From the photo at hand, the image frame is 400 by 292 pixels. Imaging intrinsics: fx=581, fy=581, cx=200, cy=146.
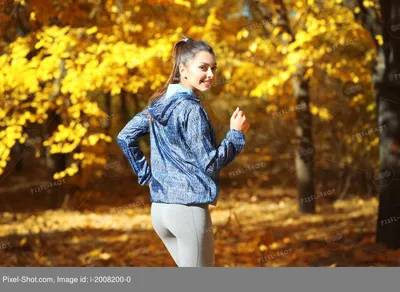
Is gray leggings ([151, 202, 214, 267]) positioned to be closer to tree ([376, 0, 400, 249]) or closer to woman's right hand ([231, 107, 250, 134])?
woman's right hand ([231, 107, 250, 134])

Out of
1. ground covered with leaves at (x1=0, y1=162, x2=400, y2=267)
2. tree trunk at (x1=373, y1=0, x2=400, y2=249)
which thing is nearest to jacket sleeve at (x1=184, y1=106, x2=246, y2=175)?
tree trunk at (x1=373, y1=0, x2=400, y2=249)

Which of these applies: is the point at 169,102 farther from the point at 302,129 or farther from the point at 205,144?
the point at 302,129

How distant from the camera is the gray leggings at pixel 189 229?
2646mm

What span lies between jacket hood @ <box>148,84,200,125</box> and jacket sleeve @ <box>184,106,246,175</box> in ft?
0.33

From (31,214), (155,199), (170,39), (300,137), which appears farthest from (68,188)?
(155,199)

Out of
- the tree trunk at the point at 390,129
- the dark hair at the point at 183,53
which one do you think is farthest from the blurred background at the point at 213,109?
the dark hair at the point at 183,53

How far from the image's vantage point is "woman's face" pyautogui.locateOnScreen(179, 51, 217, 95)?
2.72m

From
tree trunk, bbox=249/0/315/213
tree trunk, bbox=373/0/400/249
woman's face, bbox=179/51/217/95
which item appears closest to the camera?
woman's face, bbox=179/51/217/95

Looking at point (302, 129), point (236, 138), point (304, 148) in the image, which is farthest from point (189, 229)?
point (304, 148)

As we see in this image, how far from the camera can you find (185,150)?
2.67 meters

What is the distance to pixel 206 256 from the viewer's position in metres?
2.70

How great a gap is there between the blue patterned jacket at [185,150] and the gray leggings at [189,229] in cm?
4

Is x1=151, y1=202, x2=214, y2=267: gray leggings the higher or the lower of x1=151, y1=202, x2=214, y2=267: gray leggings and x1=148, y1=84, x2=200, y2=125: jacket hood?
the lower

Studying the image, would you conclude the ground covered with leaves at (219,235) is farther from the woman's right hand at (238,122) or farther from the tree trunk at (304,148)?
the woman's right hand at (238,122)
